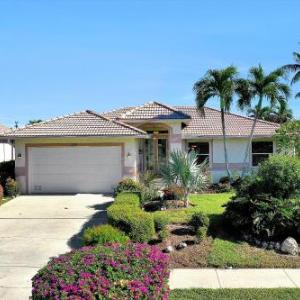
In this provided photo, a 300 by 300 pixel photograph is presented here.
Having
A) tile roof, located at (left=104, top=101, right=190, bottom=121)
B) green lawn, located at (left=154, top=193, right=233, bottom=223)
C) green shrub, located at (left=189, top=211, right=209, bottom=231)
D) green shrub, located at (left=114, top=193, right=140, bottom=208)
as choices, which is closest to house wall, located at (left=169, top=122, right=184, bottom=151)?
tile roof, located at (left=104, top=101, right=190, bottom=121)

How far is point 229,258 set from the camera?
10.0m

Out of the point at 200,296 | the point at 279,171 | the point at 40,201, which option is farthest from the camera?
the point at 40,201

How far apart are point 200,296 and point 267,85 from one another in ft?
57.3

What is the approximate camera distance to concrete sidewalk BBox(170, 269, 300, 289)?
8.45 m

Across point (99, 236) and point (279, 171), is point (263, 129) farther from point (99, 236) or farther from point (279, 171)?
point (99, 236)

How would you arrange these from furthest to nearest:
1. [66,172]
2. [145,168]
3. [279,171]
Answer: [145,168] < [66,172] < [279,171]

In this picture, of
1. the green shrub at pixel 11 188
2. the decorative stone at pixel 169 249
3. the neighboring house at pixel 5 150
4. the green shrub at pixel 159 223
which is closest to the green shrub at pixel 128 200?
the green shrub at pixel 159 223

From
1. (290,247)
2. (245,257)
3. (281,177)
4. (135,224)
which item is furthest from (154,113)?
(245,257)

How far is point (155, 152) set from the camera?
85.9ft

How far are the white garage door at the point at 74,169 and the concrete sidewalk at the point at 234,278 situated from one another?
12407 millimetres

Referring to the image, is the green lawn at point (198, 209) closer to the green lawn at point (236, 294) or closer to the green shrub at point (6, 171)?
the green lawn at point (236, 294)

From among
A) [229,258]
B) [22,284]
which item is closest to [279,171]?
[229,258]

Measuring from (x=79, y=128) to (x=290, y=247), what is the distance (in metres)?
→ 13.6

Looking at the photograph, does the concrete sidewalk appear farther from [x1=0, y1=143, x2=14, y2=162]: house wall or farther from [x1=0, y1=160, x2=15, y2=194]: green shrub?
[x1=0, y1=143, x2=14, y2=162]: house wall
